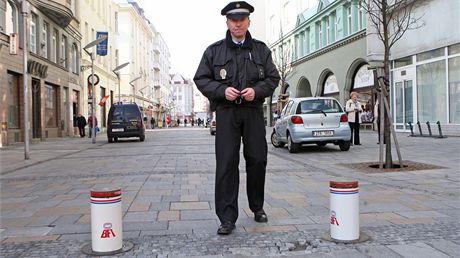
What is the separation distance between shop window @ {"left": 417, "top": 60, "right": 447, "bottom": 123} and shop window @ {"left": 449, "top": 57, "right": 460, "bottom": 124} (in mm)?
438

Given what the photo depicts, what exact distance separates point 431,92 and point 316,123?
33.9 feet

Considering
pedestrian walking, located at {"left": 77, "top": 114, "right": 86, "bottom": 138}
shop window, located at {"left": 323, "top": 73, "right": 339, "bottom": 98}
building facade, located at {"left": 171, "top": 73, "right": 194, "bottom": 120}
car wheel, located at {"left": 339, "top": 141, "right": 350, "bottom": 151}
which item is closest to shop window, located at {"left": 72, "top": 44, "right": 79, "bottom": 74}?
pedestrian walking, located at {"left": 77, "top": 114, "right": 86, "bottom": 138}

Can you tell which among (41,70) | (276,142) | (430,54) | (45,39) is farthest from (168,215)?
(45,39)

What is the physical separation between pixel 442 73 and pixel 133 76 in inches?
1896

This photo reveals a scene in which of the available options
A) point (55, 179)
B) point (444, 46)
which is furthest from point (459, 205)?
point (444, 46)

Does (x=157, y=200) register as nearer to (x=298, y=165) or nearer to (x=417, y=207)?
(x=417, y=207)

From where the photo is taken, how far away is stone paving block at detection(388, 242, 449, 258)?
3543 mm

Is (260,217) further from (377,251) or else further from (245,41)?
(245,41)

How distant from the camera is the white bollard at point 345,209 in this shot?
152 inches

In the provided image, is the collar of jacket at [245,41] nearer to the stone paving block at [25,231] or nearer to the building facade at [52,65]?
the stone paving block at [25,231]

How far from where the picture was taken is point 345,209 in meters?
3.86

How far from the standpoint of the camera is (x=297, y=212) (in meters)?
5.25

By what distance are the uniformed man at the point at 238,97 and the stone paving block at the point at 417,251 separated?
1502 millimetres

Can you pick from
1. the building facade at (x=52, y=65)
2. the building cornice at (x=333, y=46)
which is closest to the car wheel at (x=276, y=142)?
the building facade at (x=52, y=65)
